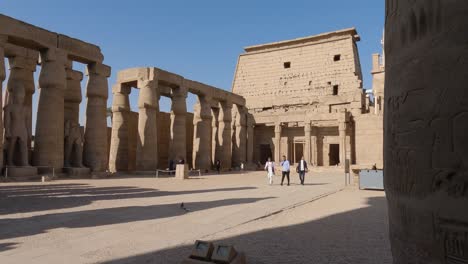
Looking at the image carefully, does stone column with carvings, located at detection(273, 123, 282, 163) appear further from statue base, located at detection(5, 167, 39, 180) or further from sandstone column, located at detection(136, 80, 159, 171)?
statue base, located at detection(5, 167, 39, 180)

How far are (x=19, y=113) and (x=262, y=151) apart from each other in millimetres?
21855

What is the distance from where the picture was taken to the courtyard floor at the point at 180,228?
4.11m

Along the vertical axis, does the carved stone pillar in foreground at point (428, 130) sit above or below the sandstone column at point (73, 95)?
A: below

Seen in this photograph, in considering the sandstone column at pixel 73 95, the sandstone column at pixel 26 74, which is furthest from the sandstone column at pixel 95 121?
the sandstone column at pixel 26 74

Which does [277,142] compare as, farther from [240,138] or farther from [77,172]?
[77,172]

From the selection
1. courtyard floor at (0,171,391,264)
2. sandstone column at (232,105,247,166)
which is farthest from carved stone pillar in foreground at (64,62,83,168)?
sandstone column at (232,105,247,166)

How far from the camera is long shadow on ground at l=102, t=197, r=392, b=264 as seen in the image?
3.95 m

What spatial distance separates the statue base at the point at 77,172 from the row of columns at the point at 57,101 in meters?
0.45

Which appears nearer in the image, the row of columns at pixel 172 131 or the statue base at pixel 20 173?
the statue base at pixel 20 173

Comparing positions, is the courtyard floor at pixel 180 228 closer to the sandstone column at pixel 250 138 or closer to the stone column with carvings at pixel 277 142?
the stone column with carvings at pixel 277 142

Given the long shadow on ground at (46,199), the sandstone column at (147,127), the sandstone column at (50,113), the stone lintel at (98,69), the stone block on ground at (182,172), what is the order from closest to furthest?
the long shadow on ground at (46,199)
the sandstone column at (50,113)
the stone block on ground at (182,172)
the stone lintel at (98,69)
the sandstone column at (147,127)

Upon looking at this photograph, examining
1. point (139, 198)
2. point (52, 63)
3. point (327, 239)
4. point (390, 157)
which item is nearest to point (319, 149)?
point (52, 63)

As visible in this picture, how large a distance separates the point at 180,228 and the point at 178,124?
1680 cm

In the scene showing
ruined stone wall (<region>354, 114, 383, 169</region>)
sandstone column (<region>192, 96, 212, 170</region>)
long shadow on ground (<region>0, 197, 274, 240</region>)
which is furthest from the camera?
sandstone column (<region>192, 96, 212, 170</region>)
